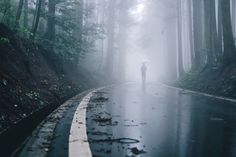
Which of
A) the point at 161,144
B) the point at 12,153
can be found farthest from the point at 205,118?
the point at 12,153

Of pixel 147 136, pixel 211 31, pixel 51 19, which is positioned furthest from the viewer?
pixel 211 31

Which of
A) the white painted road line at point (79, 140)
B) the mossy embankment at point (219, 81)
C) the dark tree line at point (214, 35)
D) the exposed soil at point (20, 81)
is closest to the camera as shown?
the white painted road line at point (79, 140)

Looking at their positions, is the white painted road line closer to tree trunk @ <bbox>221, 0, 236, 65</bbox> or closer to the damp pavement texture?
the damp pavement texture

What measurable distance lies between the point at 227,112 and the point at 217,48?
43.1 feet

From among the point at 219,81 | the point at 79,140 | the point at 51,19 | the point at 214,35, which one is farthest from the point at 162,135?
the point at 214,35

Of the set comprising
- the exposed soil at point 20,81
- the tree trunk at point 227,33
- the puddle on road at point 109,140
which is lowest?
the puddle on road at point 109,140

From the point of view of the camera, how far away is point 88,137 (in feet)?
17.7

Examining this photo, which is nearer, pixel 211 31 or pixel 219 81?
pixel 219 81

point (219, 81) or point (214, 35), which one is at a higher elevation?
point (214, 35)

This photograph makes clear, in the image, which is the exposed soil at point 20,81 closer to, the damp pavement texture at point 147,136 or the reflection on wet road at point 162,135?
the damp pavement texture at point 147,136

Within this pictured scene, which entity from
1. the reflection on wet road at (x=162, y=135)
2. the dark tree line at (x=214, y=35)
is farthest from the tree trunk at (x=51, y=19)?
the reflection on wet road at (x=162, y=135)

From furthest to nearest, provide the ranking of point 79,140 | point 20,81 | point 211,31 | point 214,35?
point 211,31
point 214,35
point 20,81
point 79,140

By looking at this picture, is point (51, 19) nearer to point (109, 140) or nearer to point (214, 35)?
point (214, 35)

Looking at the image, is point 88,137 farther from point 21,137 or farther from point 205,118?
point 205,118
